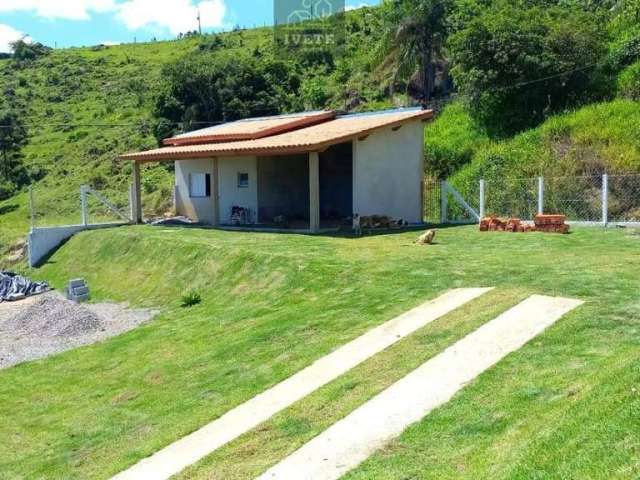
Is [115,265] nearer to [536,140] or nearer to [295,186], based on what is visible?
[295,186]

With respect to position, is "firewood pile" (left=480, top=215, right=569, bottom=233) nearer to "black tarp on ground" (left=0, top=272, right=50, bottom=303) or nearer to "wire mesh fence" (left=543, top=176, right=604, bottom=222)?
"wire mesh fence" (left=543, top=176, right=604, bottom=222)

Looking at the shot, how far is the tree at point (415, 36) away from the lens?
35.8m

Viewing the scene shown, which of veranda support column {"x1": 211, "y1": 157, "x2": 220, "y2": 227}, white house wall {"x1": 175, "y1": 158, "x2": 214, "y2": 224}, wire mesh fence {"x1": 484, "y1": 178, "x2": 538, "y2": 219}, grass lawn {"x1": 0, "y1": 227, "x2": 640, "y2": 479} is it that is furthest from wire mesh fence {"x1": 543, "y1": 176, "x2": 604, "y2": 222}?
white house wall {"x1": 175, "y1": 158, "x2": 214, "y2": 224}

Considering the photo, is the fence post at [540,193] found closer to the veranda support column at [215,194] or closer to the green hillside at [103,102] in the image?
the veranda support column at [215,194]

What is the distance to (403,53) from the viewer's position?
36.8 m

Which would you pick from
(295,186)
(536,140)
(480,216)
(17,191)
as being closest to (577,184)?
(480,216)

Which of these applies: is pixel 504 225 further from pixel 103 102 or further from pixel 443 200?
pixel 103 102

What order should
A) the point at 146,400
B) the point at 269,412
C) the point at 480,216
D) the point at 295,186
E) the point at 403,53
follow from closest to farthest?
1. the point at 269,412
2. the point at 146,400
3. the point at 480,216
4. the point at 295,186
5. the point at 403,53

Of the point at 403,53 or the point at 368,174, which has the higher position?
the point at 403,53

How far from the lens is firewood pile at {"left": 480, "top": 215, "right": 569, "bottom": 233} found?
58.4ft

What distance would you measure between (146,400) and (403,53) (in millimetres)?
31164

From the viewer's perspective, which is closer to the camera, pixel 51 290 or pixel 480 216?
pixel 51 290

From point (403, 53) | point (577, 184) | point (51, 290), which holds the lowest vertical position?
point (51, 290)

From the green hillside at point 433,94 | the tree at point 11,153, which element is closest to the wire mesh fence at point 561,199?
the green hillside at point 433,94
